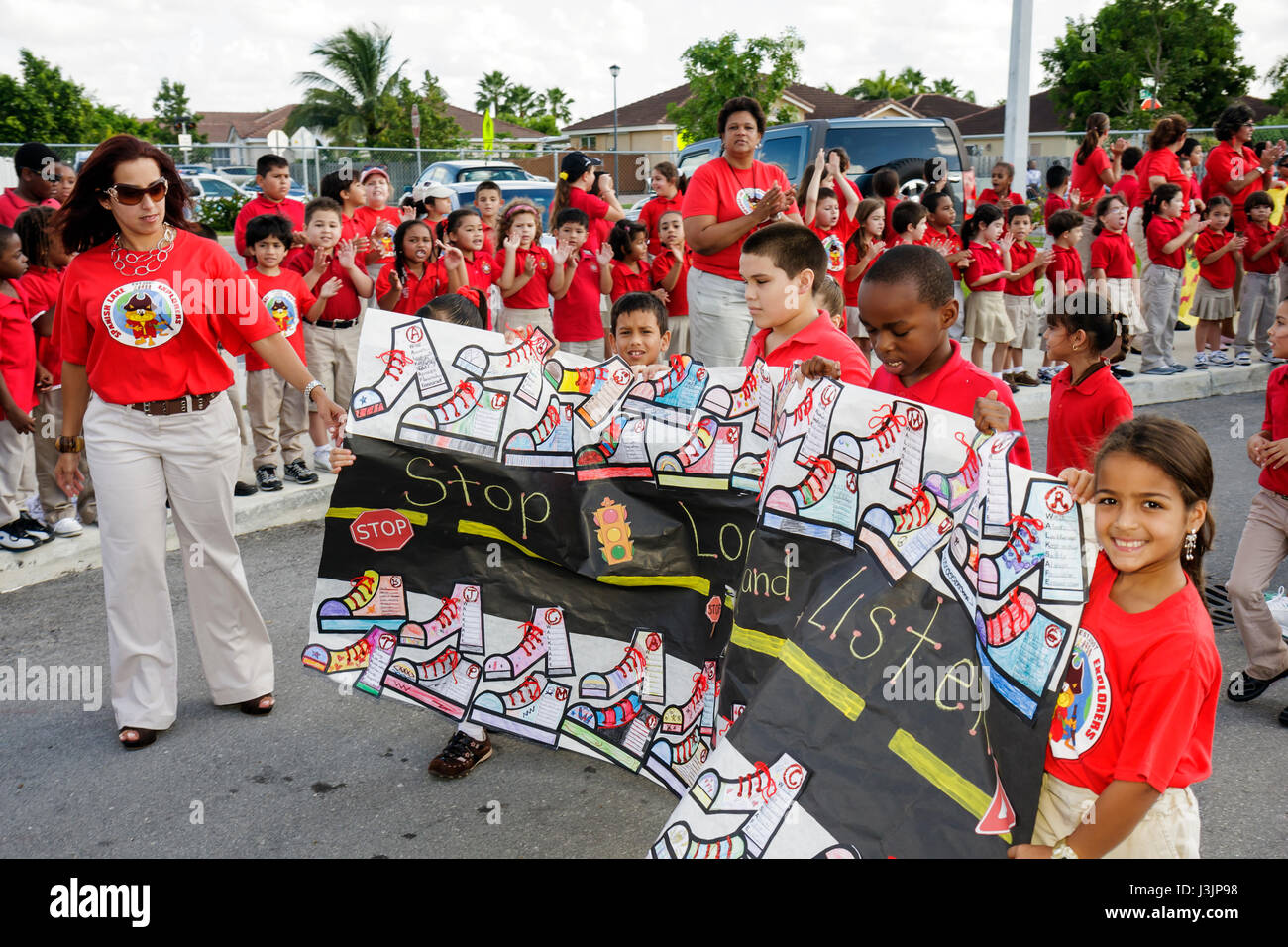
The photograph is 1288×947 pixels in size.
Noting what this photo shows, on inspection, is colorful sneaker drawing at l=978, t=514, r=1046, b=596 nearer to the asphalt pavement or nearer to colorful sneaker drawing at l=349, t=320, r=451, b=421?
the asphalt pavement

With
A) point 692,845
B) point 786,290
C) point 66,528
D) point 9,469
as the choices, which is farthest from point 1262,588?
point 9,469

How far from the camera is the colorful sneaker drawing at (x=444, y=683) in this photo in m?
3.63

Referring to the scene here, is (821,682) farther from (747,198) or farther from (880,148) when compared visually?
(880,148)

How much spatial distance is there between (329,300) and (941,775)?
590cm

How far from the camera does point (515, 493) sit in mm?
3549

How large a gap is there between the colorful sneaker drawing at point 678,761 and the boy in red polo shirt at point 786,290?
4.31ft

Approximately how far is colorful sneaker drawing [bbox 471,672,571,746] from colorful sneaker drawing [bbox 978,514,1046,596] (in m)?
1.67

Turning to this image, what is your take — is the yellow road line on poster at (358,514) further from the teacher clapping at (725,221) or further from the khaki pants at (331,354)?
the khaki pants at (331,354)

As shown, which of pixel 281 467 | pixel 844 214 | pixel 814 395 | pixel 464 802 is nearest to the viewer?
pixel 814 395

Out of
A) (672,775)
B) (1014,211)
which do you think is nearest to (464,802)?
(672,775)

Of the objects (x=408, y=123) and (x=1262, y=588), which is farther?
(x=408, y=123)

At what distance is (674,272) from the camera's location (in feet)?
27.9
